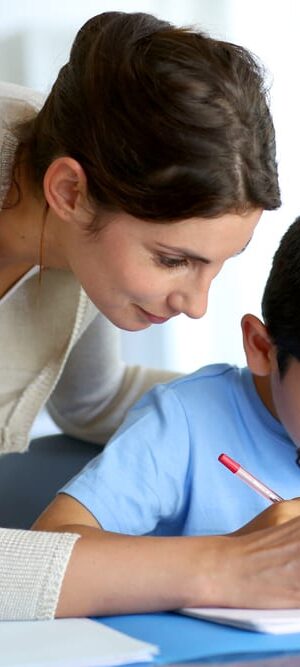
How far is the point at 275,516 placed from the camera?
39.0 inches

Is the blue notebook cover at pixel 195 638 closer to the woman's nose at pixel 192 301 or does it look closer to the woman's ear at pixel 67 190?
the woman's nose at pixel 192 301

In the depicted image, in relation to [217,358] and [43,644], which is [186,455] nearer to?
[43,644]

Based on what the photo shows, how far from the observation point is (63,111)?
1176 millimetres

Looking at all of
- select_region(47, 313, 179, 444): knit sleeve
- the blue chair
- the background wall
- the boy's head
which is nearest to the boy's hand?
the boy's head

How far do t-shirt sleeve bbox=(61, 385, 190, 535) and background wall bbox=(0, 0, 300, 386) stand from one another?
4.29 ft

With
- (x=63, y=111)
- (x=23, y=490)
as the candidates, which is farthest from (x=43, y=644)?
(x=23, y=490)

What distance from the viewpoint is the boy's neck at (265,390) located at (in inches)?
47.3

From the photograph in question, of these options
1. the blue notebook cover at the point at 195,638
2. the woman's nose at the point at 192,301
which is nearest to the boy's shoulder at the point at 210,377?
the woman's nose at the point at 192,301

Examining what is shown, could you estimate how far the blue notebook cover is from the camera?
804 mm

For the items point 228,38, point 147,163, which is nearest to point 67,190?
point 147,163

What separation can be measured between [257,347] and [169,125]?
0.23 metres

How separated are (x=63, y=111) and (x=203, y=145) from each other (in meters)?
0.17

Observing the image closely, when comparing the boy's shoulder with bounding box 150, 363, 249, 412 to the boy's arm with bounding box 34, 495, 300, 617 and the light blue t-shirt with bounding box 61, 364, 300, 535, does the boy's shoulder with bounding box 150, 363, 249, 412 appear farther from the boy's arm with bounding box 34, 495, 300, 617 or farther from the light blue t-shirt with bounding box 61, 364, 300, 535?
the boy's arm with bounding box 34, 495, 300, 617

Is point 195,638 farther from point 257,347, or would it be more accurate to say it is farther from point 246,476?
point 257,347
